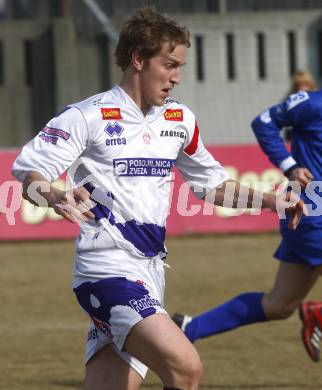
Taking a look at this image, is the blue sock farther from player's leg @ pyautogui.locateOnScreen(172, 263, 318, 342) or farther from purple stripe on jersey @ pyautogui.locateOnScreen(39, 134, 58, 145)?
purple stripe on jersey @ pyautogui.locateOnScreen(39, 134, 58, 145)

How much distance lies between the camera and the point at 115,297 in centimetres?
475

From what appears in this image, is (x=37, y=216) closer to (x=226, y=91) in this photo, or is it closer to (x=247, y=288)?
(x=247, y=288)

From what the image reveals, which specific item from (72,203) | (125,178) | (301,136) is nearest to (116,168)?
(125,178)

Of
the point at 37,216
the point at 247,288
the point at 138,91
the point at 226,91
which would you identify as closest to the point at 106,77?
the point at 226,91

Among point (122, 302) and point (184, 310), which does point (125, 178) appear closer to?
point (122, 302)

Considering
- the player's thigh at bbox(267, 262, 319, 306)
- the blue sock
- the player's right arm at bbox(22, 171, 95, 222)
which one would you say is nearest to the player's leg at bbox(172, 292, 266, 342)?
the blue sock

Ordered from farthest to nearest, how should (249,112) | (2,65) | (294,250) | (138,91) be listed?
1. (2,65)
2. (249,112)
3. (294,250)
4. (138,91)

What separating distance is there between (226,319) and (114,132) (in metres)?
2.76

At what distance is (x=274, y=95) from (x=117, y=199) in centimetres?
1914

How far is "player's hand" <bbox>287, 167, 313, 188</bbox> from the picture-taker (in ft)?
22.2

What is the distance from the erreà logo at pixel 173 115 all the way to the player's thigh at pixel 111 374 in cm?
106

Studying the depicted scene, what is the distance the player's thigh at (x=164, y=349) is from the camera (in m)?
4.49

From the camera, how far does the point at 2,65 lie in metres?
24.5

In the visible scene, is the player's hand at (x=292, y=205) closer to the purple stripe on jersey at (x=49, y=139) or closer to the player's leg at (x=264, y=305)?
the purple stripe on jersey at (x=49, y=139)
